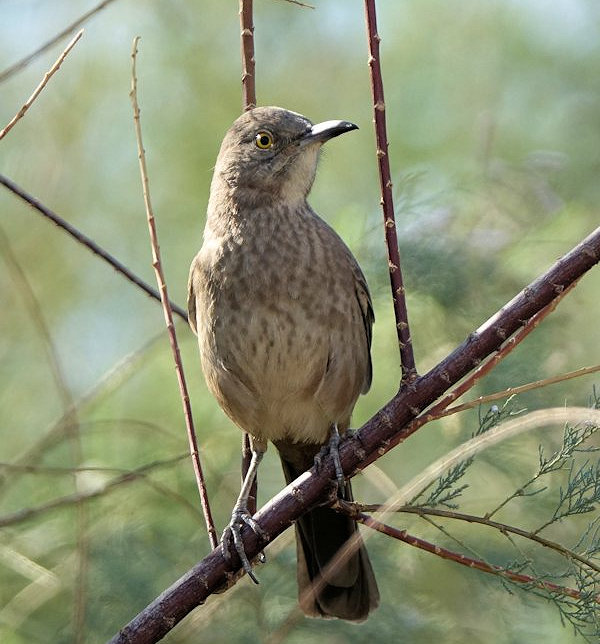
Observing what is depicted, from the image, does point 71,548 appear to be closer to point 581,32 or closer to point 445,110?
point 445,110

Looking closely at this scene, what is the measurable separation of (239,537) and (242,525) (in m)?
0.17

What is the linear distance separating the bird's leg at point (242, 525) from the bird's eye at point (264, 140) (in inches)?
49.9

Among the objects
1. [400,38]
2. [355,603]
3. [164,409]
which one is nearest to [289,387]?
[355,603]

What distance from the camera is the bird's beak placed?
169 inches

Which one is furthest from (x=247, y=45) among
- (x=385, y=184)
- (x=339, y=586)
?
(x=339, y=586)

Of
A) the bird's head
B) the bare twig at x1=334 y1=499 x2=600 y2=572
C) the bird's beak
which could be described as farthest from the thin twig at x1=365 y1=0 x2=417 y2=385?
the bird's head

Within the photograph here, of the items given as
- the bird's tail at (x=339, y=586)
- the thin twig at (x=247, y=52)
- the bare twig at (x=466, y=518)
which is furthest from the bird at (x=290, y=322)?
the bare twig at (x=466, y=518)

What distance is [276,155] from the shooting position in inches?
183

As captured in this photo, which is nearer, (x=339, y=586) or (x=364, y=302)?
(x=339, y=586)

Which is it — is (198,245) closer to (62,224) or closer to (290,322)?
(290,322)

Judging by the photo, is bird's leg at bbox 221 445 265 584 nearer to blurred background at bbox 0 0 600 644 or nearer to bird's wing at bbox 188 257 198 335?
blurred background at bbox 0 0 600 644

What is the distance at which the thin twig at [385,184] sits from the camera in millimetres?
3020

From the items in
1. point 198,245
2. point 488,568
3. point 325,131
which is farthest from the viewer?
point 198,245

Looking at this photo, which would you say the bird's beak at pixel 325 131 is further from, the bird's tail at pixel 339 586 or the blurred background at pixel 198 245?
the bird's tail at pixel 339 586
